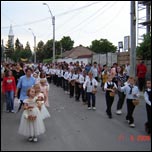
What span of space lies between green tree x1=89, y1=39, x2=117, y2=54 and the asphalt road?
100710 mm

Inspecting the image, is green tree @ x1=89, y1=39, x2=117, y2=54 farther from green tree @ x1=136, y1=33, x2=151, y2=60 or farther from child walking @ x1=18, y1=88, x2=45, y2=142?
child walking @ x1=18, y1=88, x2=45, y2=142

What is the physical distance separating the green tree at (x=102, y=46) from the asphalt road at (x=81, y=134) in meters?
101

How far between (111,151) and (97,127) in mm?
2856

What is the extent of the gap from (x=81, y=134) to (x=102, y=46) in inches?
4269

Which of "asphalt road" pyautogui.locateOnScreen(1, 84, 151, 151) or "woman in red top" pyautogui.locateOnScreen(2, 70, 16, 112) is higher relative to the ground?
"woman in red top" pyautogui.locateOnScreen(2, 70, 16, 112)

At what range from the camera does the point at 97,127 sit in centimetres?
1045

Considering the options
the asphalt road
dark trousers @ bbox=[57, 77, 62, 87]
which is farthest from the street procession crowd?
dark trousers @ bbox=[57, 77, 62, 87]

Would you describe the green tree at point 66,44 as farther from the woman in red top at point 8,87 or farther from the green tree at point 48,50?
the woman in red top at point 8,87

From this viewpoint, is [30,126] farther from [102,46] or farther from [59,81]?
[102,46]

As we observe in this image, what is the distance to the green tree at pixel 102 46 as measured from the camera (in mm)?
114375

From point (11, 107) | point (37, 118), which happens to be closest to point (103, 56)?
point (11, 107)

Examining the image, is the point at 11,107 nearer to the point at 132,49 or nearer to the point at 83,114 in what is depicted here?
the point at 83,114

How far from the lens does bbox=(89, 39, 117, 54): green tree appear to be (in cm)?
11438

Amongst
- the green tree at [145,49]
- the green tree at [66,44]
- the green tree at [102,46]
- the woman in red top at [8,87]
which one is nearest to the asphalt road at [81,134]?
the woman in red top at [8,87]
